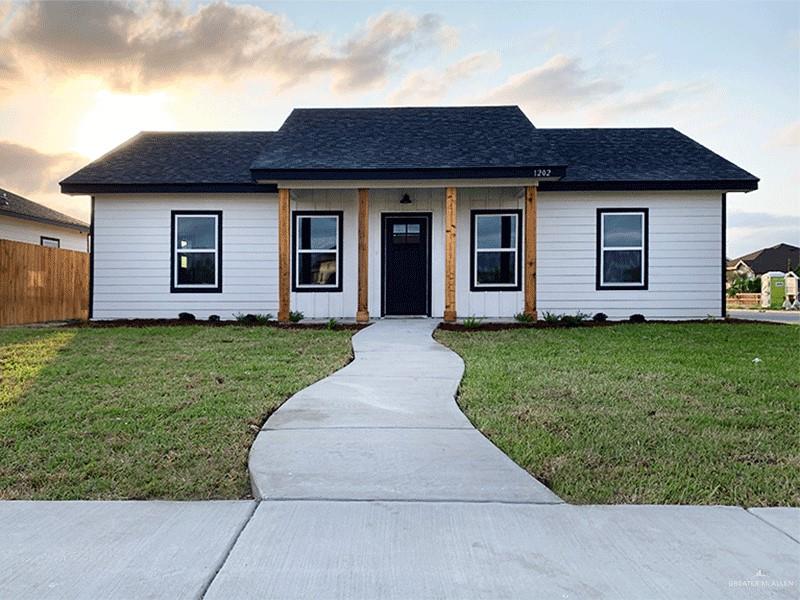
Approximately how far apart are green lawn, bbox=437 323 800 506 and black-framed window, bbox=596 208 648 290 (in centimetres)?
435

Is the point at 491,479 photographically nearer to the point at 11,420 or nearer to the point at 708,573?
the point at 708,573

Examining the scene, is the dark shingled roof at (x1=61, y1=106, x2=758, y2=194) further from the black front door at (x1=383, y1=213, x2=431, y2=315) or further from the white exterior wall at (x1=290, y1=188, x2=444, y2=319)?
the black front door at (x1=383, y1=213, x2=431, y2=315)

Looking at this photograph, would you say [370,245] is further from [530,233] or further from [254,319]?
[530,233]

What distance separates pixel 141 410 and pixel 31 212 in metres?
16.9

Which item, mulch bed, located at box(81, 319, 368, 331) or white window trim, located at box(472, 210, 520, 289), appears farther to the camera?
white window trim, located at box(472, 210, 520, 289)

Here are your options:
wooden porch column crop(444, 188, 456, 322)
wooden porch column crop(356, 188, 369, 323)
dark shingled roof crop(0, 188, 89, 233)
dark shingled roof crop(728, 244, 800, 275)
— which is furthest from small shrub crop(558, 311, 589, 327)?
dark shingled roof crop(728, 244, 800, 275)

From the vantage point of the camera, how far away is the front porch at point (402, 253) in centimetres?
1288

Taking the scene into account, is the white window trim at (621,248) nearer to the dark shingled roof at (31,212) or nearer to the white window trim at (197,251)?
the white window trim at (197,251)

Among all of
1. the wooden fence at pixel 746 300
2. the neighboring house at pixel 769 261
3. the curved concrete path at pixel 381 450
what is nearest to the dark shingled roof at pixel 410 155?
the curved concrete path at pixel 381 450

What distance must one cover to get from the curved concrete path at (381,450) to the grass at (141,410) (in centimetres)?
22

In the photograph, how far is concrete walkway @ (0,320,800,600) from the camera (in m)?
2.08

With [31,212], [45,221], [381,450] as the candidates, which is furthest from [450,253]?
[31,212]

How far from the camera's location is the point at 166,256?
509 inches

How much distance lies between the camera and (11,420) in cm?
426
